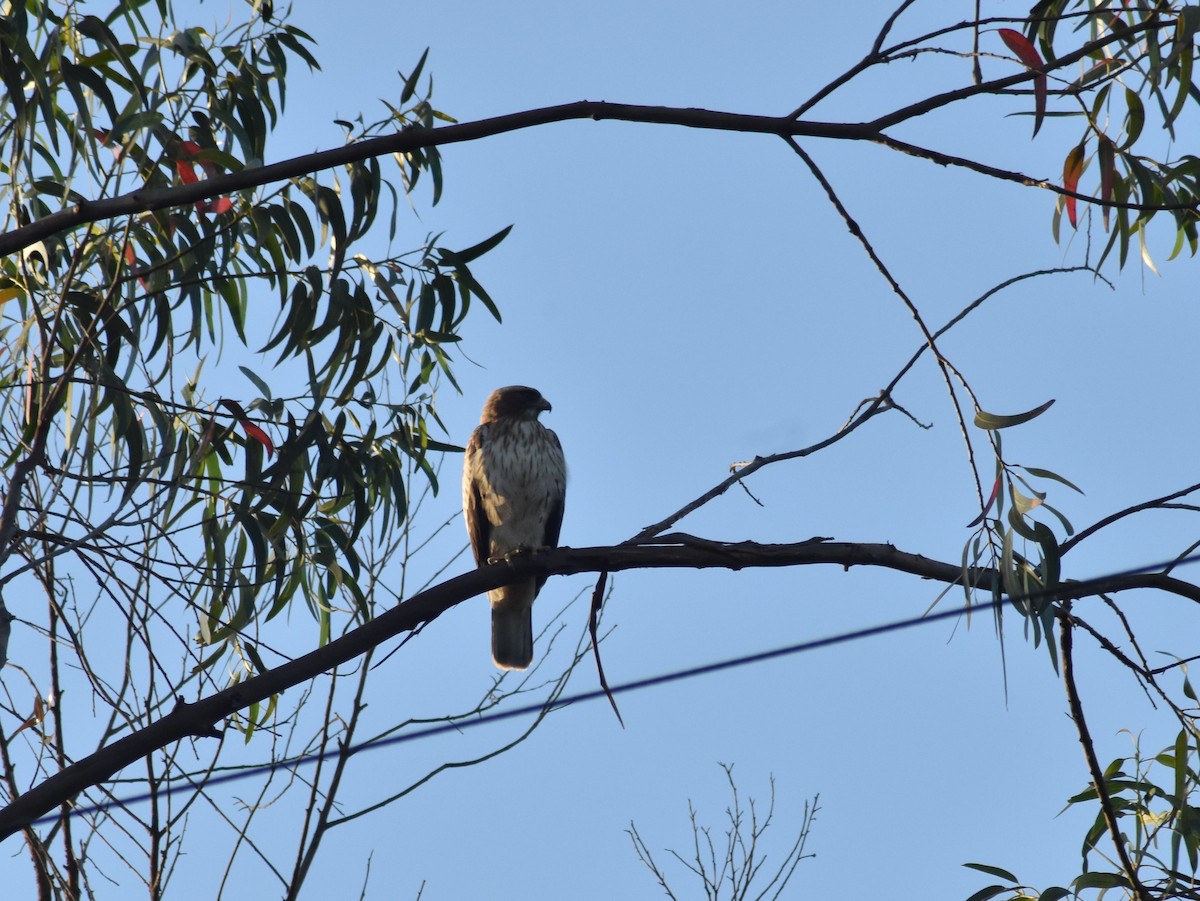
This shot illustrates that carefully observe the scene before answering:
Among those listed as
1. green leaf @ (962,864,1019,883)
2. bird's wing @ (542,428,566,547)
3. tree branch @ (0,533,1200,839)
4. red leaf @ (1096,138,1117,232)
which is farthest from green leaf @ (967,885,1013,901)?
bird's wing @ (542,428,566,547)

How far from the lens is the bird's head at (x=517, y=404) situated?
19.7 ft

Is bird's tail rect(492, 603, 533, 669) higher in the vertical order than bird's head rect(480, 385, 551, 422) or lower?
lower

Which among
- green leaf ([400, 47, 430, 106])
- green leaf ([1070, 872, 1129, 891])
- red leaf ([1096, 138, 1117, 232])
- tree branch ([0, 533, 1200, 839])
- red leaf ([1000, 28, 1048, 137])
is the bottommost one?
green leaf ([1070, 872, 1129, 891])

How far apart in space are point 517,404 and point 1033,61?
11.6 ft

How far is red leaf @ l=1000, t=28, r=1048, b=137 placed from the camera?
278cm

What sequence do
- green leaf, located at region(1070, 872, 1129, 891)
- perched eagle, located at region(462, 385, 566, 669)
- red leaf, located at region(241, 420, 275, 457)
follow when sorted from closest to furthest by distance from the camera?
green leaf, located at region(1070, 872, 1129, 891) < red leaf, located at region(241, 420, 275, 457) < perched eagle, located at region(462, 385, 566, 669)

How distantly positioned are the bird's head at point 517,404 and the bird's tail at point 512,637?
833 millimetres

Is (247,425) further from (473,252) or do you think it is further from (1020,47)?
(1020,47)

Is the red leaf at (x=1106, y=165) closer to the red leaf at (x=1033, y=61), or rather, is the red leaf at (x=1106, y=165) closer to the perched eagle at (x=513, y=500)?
the red leaf at (x=1033, y=61)

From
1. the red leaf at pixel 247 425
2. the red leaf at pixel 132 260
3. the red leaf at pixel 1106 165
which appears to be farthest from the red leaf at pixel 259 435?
the red leaf at pixel 1106 165

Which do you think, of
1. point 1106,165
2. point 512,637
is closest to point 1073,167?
point 1106,165

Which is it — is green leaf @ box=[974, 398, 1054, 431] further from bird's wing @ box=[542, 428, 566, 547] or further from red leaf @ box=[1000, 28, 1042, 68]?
bird's wing @ box=[542, 428, 566, 547]

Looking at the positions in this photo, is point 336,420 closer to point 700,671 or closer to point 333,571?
point 333,571

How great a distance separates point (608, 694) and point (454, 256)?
5.64ft
